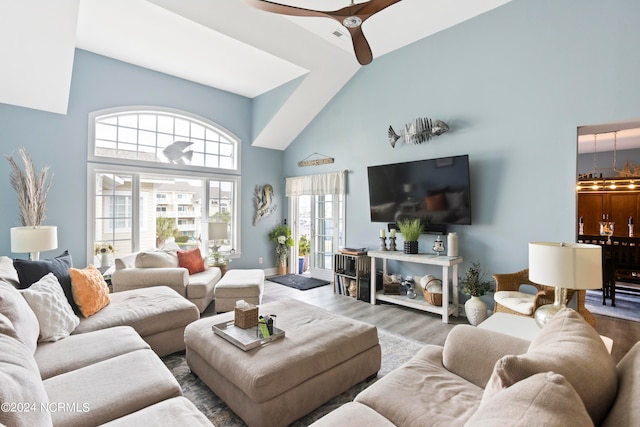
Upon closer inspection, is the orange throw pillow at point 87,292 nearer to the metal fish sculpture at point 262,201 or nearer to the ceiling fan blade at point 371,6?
the ceiling fan blade at point 371,6

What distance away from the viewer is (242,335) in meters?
2.13

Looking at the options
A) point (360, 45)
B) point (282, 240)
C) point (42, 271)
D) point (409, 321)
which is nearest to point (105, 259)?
point (42, 271)

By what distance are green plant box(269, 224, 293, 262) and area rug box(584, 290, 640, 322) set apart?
15.6 ft

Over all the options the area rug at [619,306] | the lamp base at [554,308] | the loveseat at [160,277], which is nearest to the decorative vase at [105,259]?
the loveseat at [160,277]

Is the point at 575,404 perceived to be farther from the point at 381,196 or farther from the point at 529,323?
the point at 381,196

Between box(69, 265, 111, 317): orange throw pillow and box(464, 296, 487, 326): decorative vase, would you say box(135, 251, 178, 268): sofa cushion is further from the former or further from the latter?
box(464, 296, 487, 326): decorative vase

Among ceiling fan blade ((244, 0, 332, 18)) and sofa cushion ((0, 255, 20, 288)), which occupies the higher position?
ceiling fan blade ((244, 0, 332, 18))

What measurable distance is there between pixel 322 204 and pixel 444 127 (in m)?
2.59

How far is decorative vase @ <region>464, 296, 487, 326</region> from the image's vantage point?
136 inches

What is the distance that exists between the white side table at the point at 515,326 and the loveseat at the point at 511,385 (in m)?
0.37

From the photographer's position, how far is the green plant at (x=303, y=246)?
6336mm

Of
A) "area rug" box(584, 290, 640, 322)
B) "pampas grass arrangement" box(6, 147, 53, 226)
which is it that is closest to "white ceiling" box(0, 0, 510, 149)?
"pampas grass arrangement" box(6, 147, 53, 226)

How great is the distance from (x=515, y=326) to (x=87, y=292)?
3.29m

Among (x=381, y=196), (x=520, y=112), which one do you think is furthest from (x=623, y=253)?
(x=381, y=196)
